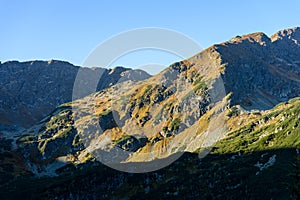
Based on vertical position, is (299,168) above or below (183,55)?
below

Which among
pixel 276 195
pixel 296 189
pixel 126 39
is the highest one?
pixel 126 39

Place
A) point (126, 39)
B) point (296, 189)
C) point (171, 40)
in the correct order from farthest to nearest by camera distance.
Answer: point (126, 39) → point (171, 40) → point (296, 189)

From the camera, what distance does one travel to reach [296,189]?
78500 millimetres

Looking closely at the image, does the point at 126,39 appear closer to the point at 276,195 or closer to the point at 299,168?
the point at 299,168

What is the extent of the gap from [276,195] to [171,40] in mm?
122460

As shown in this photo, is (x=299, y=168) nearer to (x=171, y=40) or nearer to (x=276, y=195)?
(x=171, y=40)

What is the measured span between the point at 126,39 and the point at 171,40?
18.1 m

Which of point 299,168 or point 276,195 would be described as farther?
point 276,195

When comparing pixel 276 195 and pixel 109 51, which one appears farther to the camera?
pixel 276 195

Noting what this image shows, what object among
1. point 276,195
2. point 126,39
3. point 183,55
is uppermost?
point 126,39

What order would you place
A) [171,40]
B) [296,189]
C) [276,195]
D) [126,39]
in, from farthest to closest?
[276,195] → [126,39] → [171,40] → [296,189]

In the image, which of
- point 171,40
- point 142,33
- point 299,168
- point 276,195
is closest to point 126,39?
point 142,33

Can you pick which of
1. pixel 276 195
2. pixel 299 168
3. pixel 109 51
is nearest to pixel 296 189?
pixel 299 168

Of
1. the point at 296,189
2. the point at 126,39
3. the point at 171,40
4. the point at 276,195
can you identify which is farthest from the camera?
the point at 276,195
